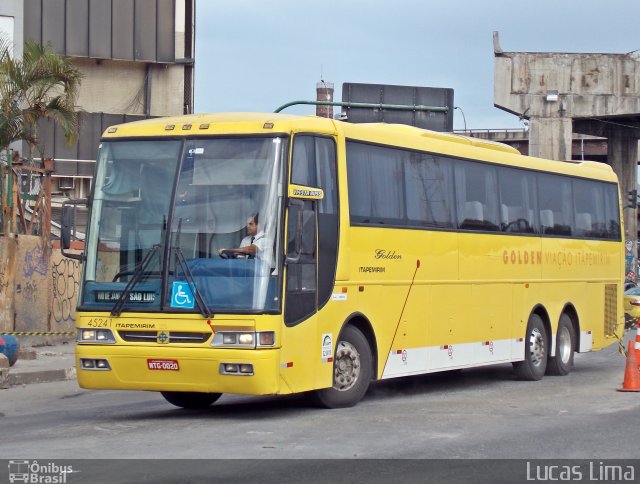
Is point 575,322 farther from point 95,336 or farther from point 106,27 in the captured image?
point 106,27

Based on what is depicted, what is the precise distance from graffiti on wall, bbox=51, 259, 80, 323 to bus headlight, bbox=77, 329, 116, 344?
1496 cm

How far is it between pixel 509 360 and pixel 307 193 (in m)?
6.47

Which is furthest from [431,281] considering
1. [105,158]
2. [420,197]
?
[105,158]

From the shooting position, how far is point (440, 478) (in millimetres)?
9219

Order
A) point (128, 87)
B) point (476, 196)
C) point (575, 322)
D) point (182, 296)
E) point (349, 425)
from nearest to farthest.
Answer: point (349, 425) < point (182, 296) < point (476, 196) < point (575, 322) < point (128, 87)

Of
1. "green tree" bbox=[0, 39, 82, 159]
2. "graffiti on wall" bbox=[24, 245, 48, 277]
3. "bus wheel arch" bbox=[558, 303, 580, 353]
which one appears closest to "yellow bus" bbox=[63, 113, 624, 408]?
"bus wheel arch" bbox=[558, 303, 580, 353]

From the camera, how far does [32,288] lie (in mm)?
26281

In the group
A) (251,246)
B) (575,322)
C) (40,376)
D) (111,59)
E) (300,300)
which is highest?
(111,59)

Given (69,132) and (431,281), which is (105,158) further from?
(69,132)

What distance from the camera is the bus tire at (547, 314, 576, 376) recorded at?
1984 cm

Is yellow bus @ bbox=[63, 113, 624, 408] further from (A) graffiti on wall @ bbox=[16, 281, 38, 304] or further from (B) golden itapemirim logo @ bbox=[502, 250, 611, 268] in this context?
(A) graffiti on wall @ bbox=[16, 281, 38, 304]

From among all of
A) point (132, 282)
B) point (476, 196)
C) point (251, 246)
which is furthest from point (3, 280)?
point (251, 246)

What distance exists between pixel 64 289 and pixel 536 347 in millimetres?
13465

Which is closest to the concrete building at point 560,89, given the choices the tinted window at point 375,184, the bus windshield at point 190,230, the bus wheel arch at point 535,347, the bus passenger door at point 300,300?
the bus wheel arch at point 535,347
